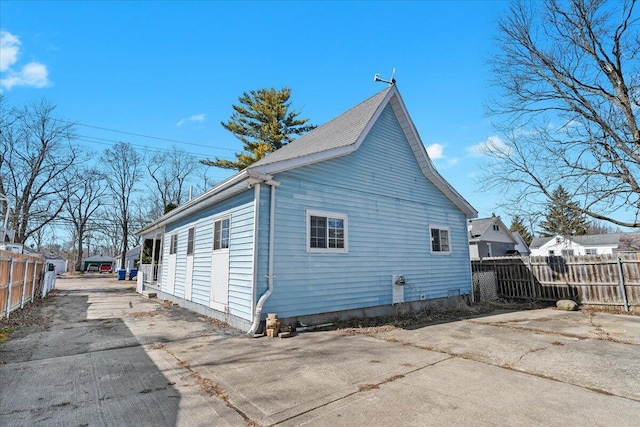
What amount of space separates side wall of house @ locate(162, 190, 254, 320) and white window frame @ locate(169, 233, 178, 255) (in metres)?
0.37

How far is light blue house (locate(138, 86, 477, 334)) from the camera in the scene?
7098 millimetres

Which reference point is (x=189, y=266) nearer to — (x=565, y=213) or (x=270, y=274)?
(x=270, y=274)

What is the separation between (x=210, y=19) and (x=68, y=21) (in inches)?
159

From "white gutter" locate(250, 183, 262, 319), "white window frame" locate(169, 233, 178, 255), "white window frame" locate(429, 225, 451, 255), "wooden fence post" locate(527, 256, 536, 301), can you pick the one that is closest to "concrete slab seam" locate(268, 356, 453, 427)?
"white gutter" locate(250, 183, 262, 319)

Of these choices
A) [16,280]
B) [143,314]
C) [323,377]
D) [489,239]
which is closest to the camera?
[323,377]

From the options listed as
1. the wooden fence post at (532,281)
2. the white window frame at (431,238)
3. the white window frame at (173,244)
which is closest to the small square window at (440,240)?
the white window frame at (431,238)

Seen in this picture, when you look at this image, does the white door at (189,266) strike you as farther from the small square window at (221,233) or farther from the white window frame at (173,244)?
the small square window at (221,233)

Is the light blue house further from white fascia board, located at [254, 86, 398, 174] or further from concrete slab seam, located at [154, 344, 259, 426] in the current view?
concrete slab seam, located at [154, 344, 259, 426]

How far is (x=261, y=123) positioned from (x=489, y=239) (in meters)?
23.8

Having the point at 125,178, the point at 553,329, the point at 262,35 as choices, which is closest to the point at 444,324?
the point at 553,329

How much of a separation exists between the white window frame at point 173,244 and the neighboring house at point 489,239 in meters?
24.2

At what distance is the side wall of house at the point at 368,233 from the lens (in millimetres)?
7316

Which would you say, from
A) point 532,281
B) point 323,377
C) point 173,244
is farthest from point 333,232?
point 532,281

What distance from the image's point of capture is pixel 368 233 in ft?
29.3
